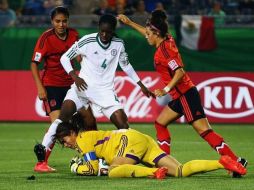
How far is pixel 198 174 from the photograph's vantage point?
11.8 m

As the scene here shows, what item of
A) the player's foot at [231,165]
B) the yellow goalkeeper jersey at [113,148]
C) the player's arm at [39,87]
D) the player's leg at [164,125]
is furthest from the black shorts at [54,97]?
the player's foot at [231,165]

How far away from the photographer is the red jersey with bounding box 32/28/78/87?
13.2m

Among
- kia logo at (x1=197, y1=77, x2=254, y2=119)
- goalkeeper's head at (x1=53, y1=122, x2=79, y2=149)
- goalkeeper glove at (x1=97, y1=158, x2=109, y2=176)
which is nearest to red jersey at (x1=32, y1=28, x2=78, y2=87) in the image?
goalkeeper's head at (x1=53, y1=122, x2=79, y2=149)

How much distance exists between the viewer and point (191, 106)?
12156 millimetres

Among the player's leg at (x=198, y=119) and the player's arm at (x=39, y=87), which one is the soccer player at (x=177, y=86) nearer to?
the player's leg at (x=198, y=119)

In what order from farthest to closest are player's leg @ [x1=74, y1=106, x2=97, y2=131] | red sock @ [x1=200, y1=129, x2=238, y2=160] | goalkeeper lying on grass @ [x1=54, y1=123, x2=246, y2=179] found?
player's leg @ [x1=74, y1=106, x2=97, y2=131] → red sock @ [x1=200, y1=129, x2=238, y2=160] → goalkeeper lying on grass @ [x1=54, y1=123, x2=246, y2=179]

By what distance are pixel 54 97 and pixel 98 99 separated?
2.90 feet

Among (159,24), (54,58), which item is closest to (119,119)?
(159,24)

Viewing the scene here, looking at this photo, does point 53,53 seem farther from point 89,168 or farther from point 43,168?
point 89,168

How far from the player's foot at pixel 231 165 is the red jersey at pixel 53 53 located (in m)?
3.33

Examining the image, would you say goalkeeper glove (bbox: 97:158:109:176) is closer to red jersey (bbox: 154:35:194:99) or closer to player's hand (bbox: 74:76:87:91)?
player's hand (bbox: 74:76:87:91)

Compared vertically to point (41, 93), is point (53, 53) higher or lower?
higher

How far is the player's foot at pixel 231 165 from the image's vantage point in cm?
1094

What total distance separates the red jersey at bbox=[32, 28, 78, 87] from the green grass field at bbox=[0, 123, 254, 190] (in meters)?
1.24
